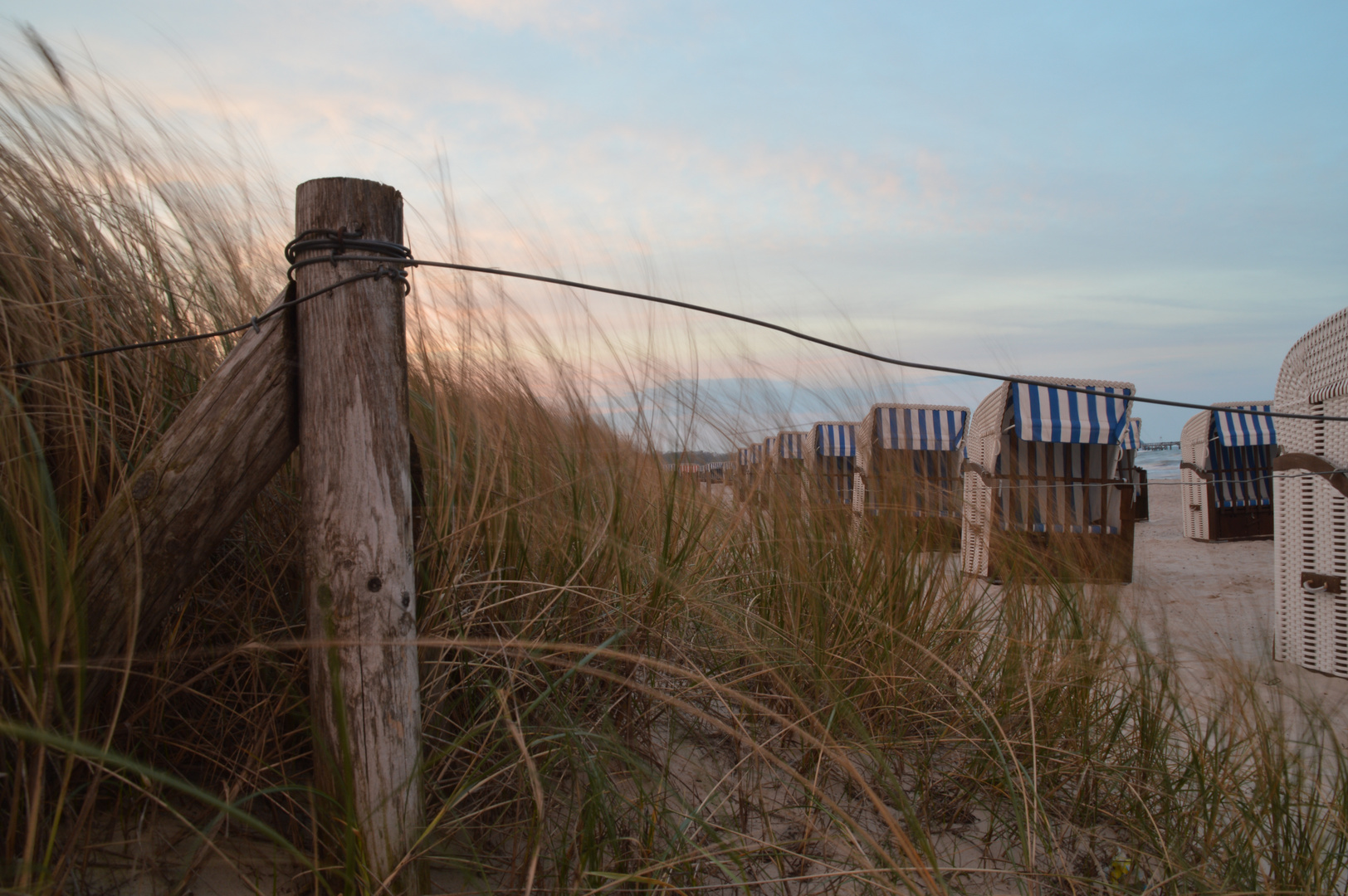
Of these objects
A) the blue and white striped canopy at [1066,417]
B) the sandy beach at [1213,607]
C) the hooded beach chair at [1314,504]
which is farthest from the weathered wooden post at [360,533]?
the blue and white striped canopy at [1066,417]

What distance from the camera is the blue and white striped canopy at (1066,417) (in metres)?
5.24

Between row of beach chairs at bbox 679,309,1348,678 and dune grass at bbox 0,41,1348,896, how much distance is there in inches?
5.9

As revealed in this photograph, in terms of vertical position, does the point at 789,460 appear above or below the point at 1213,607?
above

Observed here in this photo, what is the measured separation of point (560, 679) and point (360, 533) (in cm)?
40

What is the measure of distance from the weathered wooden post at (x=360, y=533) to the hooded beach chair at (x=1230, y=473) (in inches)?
336

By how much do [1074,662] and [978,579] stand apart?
2.06 feet

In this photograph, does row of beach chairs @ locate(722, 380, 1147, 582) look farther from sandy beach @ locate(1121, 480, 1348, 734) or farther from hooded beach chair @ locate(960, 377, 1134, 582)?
sandy beach @ locate(1121, 480, 1348, 734)

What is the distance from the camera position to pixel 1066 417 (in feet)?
17.2

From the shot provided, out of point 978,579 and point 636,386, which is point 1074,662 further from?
point 636,386

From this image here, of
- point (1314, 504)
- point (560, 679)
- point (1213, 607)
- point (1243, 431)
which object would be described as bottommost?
point (1213, 607)

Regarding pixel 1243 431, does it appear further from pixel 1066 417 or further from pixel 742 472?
pixel 742 472

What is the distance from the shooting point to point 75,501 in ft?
4.23

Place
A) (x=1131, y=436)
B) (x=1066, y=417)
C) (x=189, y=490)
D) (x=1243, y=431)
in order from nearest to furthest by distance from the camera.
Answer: (x=189, y=490), (x=1066, y=417), (x=1131, y=436), (x=1243, y=431)

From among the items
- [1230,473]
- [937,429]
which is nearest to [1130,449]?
[937,429]
